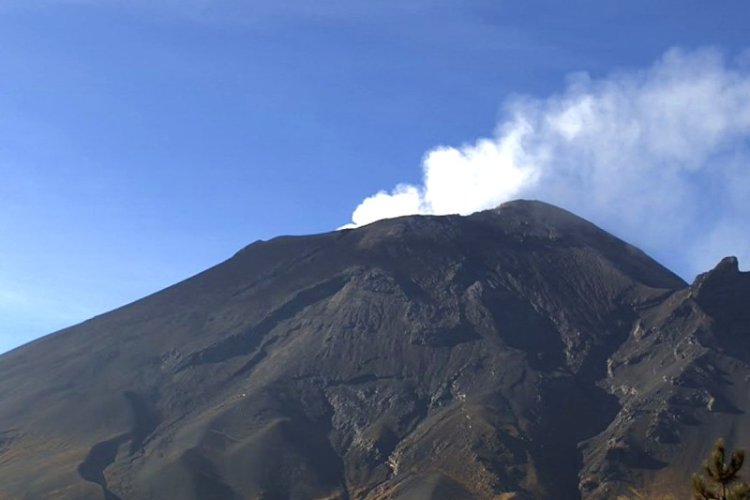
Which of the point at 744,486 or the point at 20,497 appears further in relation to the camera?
the point at 20,497

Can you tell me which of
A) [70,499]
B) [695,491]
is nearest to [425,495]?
[70,499]

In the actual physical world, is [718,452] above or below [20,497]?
below

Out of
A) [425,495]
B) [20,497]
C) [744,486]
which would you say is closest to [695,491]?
[744,486]

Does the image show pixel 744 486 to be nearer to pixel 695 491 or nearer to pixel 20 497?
pixel 695 491

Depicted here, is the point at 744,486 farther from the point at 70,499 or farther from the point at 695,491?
the point at 70,499

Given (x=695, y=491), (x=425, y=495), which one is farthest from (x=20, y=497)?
(x=695, y=491)

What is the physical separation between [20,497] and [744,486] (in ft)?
614

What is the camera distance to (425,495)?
19912 centimetres

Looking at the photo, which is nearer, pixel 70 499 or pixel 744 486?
pixel 744 486

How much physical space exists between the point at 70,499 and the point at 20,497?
1084 cm

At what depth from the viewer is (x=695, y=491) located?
35.6m

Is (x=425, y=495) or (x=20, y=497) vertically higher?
(x=20, y=497)

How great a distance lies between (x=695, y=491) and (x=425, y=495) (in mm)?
167934

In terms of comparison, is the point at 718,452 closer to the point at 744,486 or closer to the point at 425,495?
the point at 744,486
